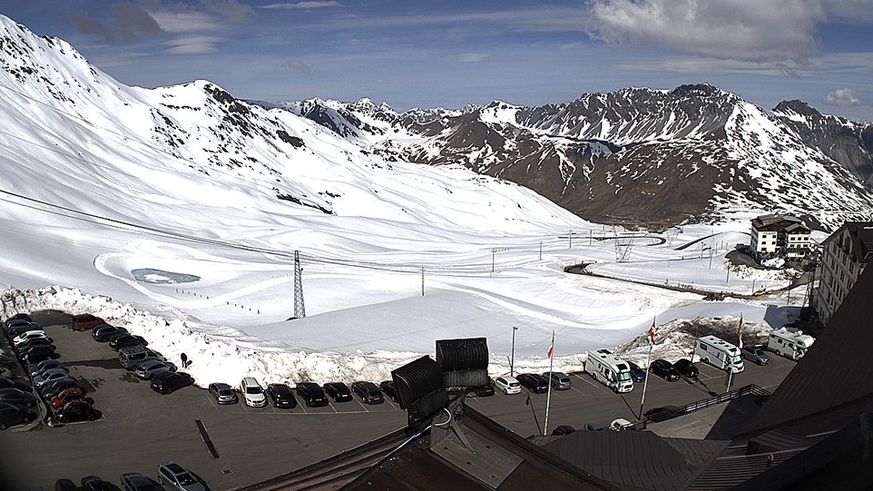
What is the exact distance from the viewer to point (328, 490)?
4754mm

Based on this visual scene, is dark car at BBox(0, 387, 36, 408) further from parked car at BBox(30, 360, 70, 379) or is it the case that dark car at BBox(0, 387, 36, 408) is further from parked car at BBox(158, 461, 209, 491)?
parked car at BBox(158, 461, 209, 491)

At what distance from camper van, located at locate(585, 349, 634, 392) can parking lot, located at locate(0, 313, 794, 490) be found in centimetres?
33

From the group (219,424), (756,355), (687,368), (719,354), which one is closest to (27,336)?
(219,424)

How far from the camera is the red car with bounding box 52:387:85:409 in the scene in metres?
17.2

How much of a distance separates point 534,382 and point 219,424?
10.4 meters

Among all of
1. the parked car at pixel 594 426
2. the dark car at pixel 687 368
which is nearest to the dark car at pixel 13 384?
the parked car at pixel 594 426

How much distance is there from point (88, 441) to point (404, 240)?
245 ft

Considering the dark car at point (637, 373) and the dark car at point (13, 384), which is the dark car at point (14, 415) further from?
the dark car at point (637, 373)

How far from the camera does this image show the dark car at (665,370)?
23766 mm

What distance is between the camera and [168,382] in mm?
19781

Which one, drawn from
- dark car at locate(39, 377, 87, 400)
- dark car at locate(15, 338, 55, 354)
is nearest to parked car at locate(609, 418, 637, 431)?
dark car at locate(39, 377, 87, 400)

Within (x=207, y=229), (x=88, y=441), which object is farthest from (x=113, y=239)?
(x=88, y=441)

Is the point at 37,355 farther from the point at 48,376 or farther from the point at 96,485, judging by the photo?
the point at 96,485

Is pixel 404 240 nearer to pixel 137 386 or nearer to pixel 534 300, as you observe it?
pixel 534 300
